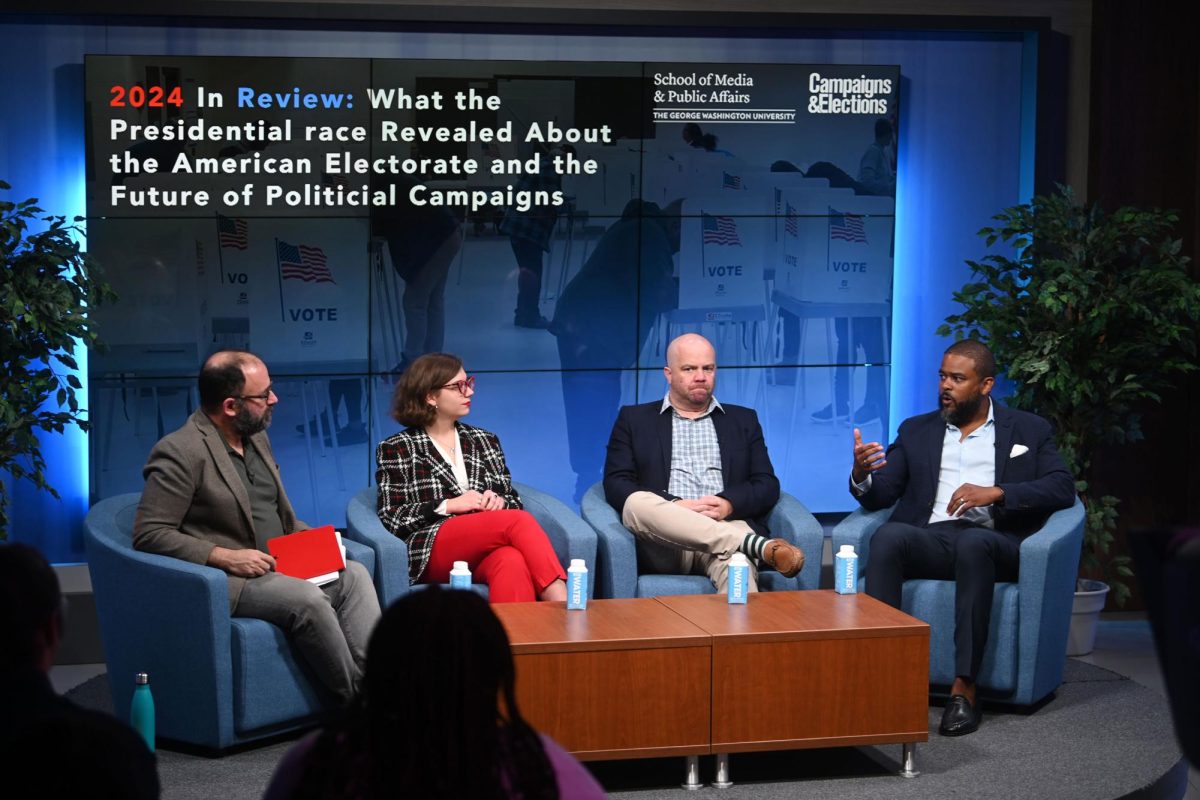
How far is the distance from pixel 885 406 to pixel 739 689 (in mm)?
2701

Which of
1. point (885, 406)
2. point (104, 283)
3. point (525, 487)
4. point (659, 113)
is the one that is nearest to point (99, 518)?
point (104, 283)

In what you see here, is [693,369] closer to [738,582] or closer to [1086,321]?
[738,582]

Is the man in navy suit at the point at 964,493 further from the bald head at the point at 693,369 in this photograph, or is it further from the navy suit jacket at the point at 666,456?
the bald head at the point at 693,369

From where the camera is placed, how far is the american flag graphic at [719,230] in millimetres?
6492

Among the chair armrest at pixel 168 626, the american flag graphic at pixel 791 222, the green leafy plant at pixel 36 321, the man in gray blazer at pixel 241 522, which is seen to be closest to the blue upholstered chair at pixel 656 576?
the man in gray blazer at pixel 241 522

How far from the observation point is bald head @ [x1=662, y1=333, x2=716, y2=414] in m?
5.70

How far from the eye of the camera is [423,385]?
5.41 metres

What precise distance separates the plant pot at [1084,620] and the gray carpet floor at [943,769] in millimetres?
1059

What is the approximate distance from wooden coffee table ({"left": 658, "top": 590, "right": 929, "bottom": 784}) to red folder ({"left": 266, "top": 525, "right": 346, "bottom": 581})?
1.21 m

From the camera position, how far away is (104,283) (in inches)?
223

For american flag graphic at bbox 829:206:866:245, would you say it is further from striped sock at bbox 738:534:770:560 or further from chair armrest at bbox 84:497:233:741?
chair armrest at bbox 84:497:233:741

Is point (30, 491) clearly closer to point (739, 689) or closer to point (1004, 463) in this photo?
point (739, 689)

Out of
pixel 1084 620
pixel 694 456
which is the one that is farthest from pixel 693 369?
pixel 1084 620

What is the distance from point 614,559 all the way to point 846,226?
86.1 inches
